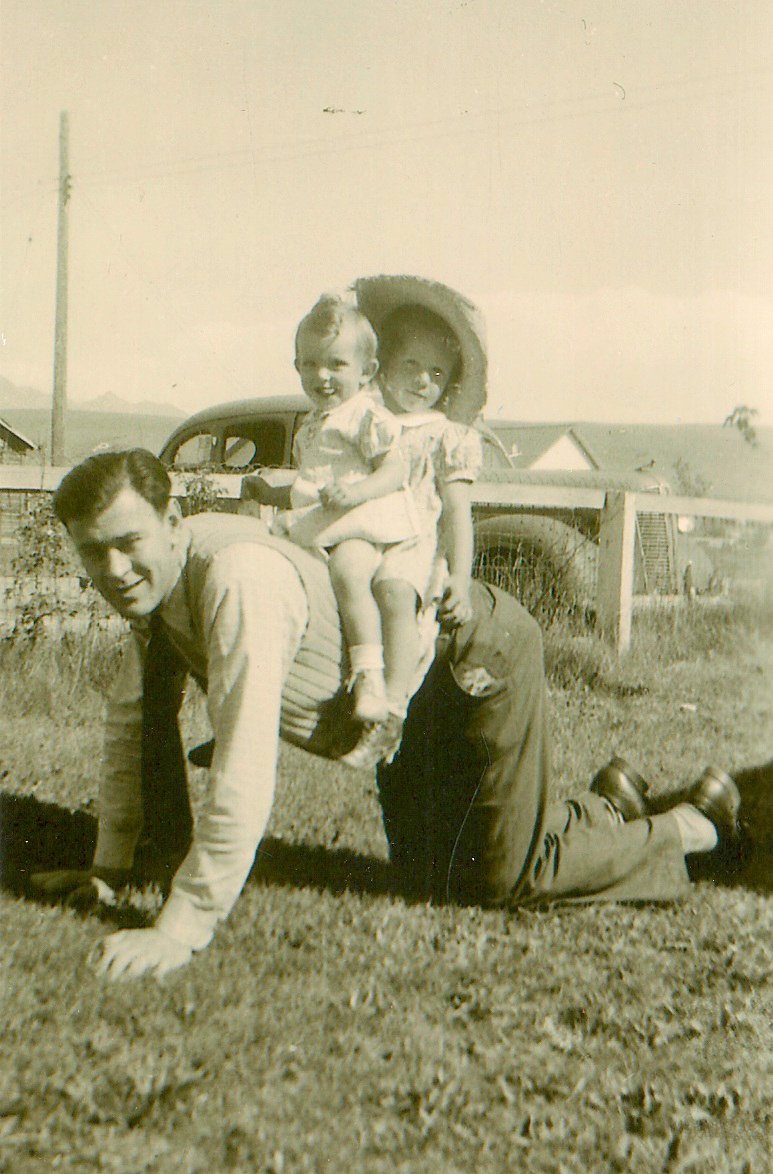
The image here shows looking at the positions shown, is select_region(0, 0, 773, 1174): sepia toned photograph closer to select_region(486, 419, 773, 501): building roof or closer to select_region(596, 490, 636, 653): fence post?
select_region(486, 419, 773, 501): building roof

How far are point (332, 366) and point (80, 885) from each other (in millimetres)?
1451

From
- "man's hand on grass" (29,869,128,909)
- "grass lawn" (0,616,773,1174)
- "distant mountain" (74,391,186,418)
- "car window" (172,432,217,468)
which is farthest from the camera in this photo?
"car window" (172,432,217,468)

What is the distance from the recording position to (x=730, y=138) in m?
2.52

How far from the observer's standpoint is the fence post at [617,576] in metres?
4.78

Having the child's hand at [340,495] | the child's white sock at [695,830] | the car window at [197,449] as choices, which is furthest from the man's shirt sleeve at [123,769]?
the car window at [197,449]

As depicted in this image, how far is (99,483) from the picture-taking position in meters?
2.02

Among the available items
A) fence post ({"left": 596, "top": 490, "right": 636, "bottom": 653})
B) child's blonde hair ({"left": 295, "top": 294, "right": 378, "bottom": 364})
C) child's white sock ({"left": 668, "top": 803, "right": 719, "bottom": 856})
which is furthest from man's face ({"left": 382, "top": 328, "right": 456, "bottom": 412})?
fence post ({"left": 596, "top": 490, "right": 636, "bottom": 653})

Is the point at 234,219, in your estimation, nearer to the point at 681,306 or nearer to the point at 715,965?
the point at 681,306

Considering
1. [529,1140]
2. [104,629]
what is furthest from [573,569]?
[529,1140]

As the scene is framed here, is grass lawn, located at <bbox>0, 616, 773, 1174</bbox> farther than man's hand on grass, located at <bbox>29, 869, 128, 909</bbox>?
No

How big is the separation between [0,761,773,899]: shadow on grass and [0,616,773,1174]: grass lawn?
0.03ft

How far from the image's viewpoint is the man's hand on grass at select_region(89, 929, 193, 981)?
2016mm

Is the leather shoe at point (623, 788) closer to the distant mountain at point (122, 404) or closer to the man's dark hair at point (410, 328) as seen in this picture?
the man's dark hair at point (410, 328)

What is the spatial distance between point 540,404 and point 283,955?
1.97 meters
